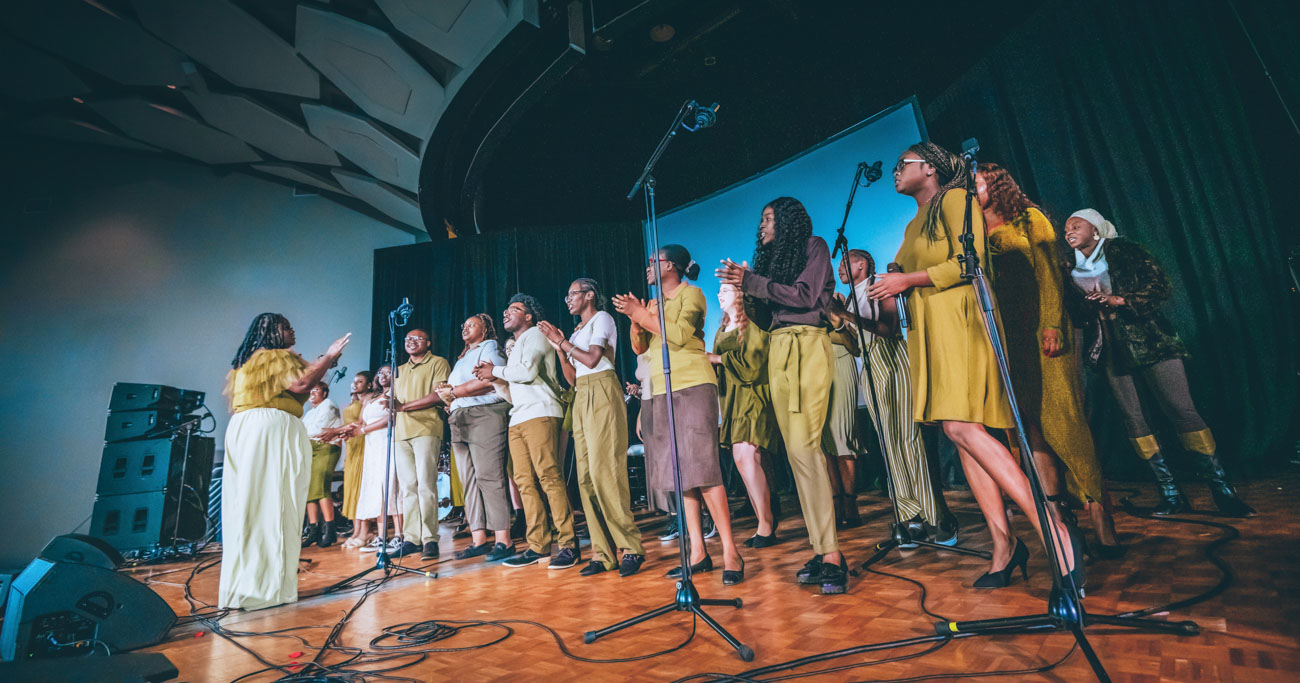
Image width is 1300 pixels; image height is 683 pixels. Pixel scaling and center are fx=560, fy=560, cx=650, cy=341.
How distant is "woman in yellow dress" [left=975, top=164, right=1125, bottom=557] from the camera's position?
2094mm

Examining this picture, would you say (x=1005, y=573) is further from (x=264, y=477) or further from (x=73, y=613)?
(x=264, y=477)

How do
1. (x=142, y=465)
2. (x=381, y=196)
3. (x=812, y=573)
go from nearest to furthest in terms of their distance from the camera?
(x=812, y=573), (x=142, y=465), (x=381, y=196)

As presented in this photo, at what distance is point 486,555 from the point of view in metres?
4.12

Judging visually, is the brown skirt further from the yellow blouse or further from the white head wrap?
the white head wrap

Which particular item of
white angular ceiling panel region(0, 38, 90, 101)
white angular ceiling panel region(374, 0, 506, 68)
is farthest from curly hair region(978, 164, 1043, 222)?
white angular ceiling panel region(0, 38, 90, 101)

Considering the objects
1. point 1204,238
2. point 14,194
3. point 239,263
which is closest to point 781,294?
point 1204,238

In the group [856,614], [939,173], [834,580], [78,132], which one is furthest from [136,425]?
[939,173]

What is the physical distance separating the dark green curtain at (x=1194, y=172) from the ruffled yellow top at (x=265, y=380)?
5346mm

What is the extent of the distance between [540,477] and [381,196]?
6.67 meters

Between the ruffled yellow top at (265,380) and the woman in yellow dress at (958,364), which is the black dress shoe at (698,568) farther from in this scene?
the ruffled yellow top at (265,380)

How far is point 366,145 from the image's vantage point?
7293mm

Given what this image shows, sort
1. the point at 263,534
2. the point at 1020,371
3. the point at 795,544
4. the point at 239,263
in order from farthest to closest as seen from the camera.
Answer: the point at 239,263 < the point at 795,544 < the point at 263,534 < the point at 1020,371

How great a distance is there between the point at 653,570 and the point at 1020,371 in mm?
2007

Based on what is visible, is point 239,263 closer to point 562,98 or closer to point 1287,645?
point 562,98
